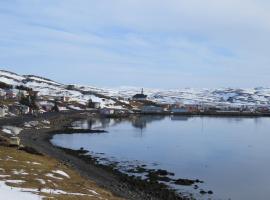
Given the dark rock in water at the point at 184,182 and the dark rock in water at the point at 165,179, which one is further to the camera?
the dark rock in water at the point at 165,179

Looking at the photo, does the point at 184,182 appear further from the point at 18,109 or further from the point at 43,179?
the point at 18,109

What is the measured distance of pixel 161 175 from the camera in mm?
61906

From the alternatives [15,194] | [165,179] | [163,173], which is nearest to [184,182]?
[165,179]

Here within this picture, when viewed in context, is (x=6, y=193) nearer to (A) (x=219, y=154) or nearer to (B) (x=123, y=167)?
(B) (x=123, y=167)

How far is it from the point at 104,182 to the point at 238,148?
58.1 meters

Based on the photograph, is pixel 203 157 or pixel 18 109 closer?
pixel 203 157

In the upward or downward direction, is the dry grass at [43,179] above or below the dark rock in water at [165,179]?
above

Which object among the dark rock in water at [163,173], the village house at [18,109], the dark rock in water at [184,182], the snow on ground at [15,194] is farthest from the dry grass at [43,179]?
the village house at [18,109]

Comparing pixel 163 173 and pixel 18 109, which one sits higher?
pixel 18 109

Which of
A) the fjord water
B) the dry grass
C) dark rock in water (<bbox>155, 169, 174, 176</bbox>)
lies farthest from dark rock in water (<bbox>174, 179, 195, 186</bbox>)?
the dry grass

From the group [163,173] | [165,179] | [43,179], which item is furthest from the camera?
[163,173]

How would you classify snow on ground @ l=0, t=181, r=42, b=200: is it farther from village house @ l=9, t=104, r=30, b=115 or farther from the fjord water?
village house @ l=9, t=104, r=30, b=115

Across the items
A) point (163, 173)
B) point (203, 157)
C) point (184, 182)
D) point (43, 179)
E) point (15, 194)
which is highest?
point (15, 194)

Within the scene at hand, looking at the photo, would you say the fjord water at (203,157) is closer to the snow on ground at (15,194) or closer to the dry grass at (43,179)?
the dry grass at (43,179)
